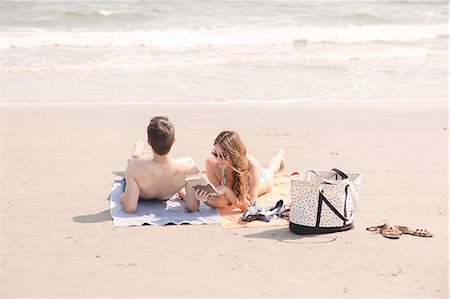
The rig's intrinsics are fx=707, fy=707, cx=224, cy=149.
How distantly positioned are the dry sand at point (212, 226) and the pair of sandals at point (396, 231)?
0.21 ft

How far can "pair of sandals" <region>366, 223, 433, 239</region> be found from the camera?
205 inches

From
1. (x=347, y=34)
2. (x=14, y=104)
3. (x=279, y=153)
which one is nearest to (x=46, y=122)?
(x=14, y=104)

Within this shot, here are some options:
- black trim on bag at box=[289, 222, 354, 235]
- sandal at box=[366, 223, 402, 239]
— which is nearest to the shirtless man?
black trim on bag at box=[289, 222, 354, 235]

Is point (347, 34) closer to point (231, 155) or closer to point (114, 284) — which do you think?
point (231, 155)

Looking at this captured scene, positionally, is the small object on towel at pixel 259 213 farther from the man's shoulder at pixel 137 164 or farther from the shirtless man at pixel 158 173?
the man's shoulder at pixel 137 164

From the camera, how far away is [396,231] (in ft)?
17.2

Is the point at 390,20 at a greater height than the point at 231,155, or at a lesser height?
greater

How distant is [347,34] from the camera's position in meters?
20.5

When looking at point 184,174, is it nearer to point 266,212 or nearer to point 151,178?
point 151,178

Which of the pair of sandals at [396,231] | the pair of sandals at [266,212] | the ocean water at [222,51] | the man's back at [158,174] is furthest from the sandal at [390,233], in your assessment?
the ocean water at [222,51]

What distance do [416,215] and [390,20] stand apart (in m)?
19.5

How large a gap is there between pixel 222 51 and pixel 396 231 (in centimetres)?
1181

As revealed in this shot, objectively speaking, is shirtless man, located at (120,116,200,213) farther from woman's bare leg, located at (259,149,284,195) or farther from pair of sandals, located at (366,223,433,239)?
pair of sandals, located at (366,223,433,239)

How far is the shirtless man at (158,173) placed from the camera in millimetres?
5699
